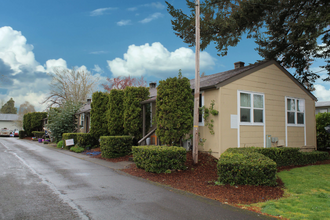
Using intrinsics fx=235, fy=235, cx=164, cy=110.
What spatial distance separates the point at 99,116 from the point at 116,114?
266 centimetres

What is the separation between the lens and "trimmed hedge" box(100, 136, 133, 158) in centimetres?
1273

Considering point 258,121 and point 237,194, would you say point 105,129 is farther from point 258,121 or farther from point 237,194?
point 237,194

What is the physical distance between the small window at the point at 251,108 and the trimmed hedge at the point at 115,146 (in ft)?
20.8

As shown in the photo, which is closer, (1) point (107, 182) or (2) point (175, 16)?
(1) point (107, 182)

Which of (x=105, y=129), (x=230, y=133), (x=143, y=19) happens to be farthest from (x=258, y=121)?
(x=105, y=129)

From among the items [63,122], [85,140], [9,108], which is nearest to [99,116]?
[85,140]

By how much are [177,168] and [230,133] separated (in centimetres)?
297

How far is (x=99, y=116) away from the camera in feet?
57.2

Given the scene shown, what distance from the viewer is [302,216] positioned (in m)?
4.51

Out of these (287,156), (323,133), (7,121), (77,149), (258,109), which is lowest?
(77,149)

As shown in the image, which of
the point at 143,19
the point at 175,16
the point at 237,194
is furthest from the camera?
the point at 143,19

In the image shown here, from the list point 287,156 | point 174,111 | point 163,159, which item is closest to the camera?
point 163,159

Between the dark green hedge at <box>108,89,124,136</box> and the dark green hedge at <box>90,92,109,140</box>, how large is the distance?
176cm

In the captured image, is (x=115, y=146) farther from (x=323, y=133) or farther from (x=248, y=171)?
(x=323, y=133)
